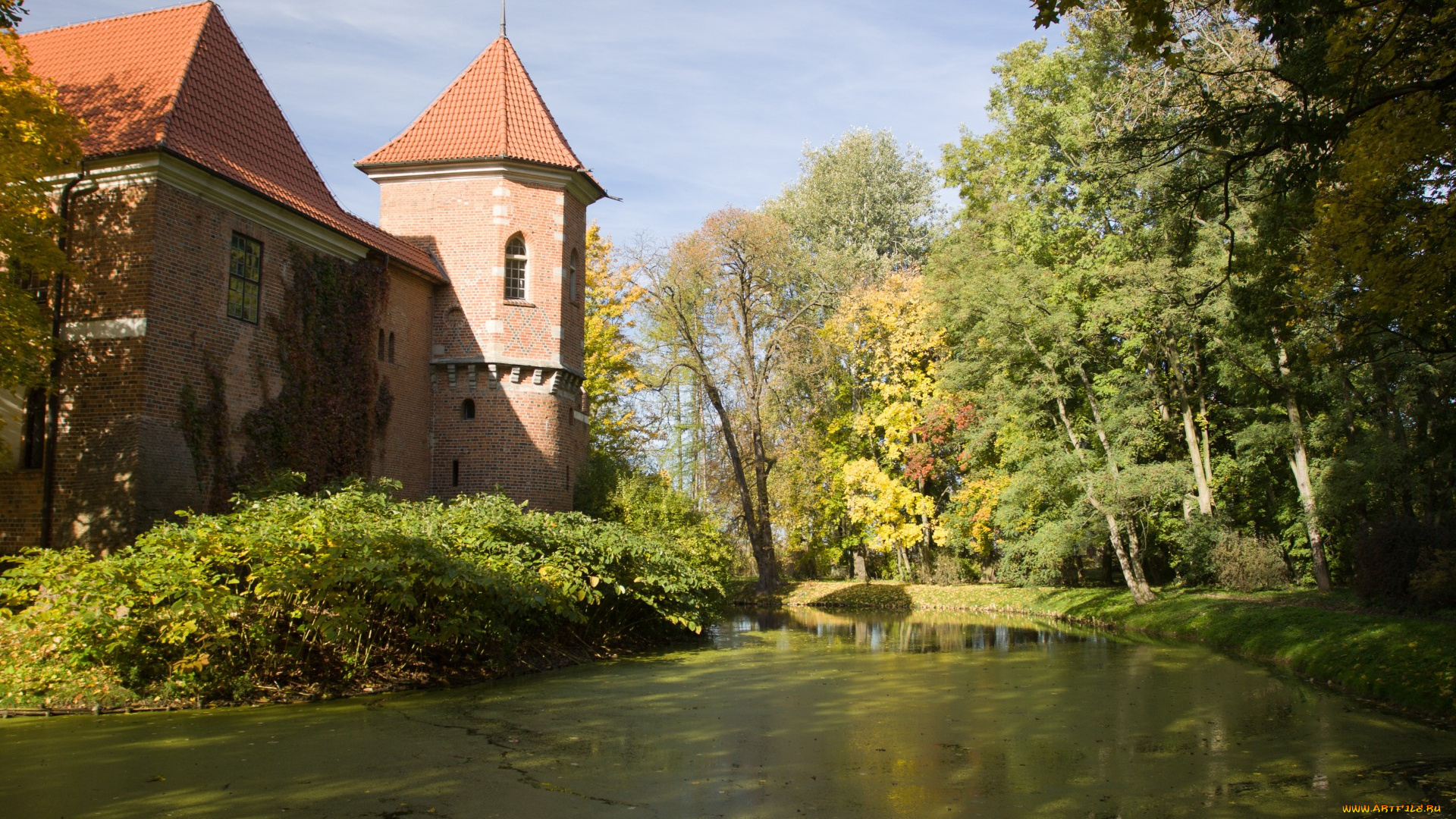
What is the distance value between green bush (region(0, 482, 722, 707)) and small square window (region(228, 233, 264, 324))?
4.17 metres

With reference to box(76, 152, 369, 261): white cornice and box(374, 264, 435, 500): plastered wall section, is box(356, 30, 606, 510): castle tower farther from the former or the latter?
box(76, 152, 369, 261): white cornice

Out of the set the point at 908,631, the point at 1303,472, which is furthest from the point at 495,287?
the point at 1303,472

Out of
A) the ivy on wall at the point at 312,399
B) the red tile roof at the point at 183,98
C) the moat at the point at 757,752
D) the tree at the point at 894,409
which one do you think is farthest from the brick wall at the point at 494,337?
the tree at the point at 894,409

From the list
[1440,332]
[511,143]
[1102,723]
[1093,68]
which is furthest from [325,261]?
[1093,68]

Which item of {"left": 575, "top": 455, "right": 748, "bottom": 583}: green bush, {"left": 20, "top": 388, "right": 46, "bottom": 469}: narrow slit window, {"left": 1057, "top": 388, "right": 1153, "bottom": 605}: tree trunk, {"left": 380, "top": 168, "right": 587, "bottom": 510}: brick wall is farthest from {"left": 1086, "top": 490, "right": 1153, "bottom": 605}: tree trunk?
{"left": 20, "top": 388, "right": 46, "bottom": 469}: narrow slit window

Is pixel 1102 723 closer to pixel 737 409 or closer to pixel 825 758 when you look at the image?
pixel 825 758

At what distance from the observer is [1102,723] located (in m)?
9.34

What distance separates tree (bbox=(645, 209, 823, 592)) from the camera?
31531 millimetres

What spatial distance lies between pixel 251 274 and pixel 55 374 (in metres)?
3.20

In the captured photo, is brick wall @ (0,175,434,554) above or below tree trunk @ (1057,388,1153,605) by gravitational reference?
above

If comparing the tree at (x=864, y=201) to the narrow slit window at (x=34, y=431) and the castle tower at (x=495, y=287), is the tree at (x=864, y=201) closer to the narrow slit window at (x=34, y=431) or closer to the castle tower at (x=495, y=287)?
the castle tower at (x=495, y=287)

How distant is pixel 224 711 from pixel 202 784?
11.0 ft

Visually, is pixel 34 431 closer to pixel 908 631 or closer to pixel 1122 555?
pixel 908 631

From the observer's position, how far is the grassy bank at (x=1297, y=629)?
429 inches
